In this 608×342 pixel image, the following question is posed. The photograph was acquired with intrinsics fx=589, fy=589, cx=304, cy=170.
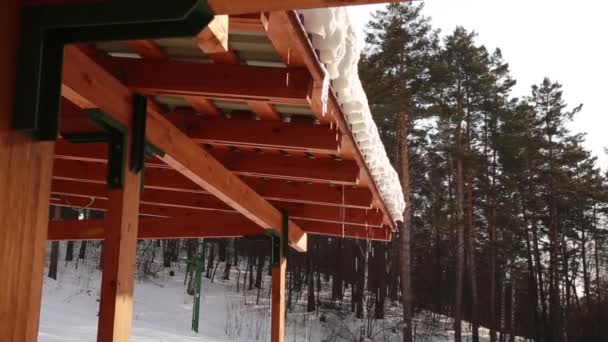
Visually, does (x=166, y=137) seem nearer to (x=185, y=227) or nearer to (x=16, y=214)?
(x=16, y=214)

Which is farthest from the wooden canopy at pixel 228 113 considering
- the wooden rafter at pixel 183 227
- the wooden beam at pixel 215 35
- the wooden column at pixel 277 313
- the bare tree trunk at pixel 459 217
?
→ the bare tree trunk at pixel 459 217

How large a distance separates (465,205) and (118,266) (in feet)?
74.0

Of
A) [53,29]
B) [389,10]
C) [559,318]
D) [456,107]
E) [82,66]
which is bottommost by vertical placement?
[559,318]

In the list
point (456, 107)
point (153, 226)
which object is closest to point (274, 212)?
point (153, 226)

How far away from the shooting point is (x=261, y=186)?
17.8 feet

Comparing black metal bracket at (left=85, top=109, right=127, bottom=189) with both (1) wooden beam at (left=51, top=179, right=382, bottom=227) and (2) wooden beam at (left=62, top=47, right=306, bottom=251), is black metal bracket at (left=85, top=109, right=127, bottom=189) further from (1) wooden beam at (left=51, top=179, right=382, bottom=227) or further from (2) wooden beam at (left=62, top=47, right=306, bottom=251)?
(1) wooden beam at (left=51, top=179, right=382, bottom=227)

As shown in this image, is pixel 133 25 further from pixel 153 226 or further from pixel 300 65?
pixel 153 226

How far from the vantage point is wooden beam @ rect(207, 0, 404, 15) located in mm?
1294

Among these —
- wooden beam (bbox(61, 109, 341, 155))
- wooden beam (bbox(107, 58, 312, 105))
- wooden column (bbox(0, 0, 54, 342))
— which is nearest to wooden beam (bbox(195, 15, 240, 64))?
wooden column (bbox(0, 0, 54, 342))

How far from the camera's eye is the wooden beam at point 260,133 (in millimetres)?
3436

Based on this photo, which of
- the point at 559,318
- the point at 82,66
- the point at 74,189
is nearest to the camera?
the point at 82,66

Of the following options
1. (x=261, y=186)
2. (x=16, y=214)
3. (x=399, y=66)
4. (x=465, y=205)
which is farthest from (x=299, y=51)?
(x=465, y=205)

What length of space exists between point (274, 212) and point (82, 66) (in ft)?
11.7

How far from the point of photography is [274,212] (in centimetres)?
583
